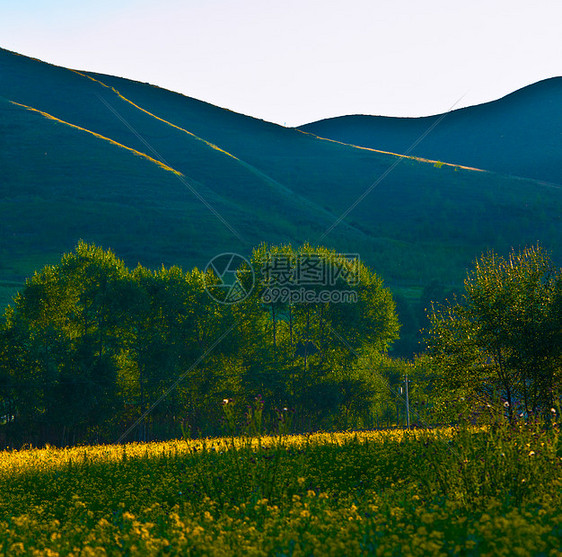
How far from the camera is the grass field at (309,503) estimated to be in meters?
6.89

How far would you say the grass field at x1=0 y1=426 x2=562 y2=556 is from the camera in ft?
22.6

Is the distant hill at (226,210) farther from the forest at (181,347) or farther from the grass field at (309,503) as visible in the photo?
the grass field at (309,503)

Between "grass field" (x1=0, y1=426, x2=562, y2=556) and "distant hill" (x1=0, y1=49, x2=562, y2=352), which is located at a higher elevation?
"distant hill" (x1=0, y1=49, x2=562, y2=352)

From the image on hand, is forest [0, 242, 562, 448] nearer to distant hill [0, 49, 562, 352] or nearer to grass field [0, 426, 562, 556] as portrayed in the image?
grass field [0, 426, 562, 556]

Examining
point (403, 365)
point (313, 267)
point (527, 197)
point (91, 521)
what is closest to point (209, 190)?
point (527, 197)

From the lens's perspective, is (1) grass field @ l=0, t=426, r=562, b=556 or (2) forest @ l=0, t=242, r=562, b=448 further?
(2) forest @ l=0, t=242, r=562, b=448

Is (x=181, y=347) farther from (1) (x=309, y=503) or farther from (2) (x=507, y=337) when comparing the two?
(1) (x=309, y=503)

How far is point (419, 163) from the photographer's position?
649ft

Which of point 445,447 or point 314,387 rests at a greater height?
point 445,447

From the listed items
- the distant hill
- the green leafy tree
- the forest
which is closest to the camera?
the green leafy tree

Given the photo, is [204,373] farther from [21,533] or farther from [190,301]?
[21,533]

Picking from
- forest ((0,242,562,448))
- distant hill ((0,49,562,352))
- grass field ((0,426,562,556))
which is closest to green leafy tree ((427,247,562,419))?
grass field ((0,426,562,556))

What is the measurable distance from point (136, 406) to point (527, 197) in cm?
15541

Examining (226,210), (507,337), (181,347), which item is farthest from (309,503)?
(226,210)
